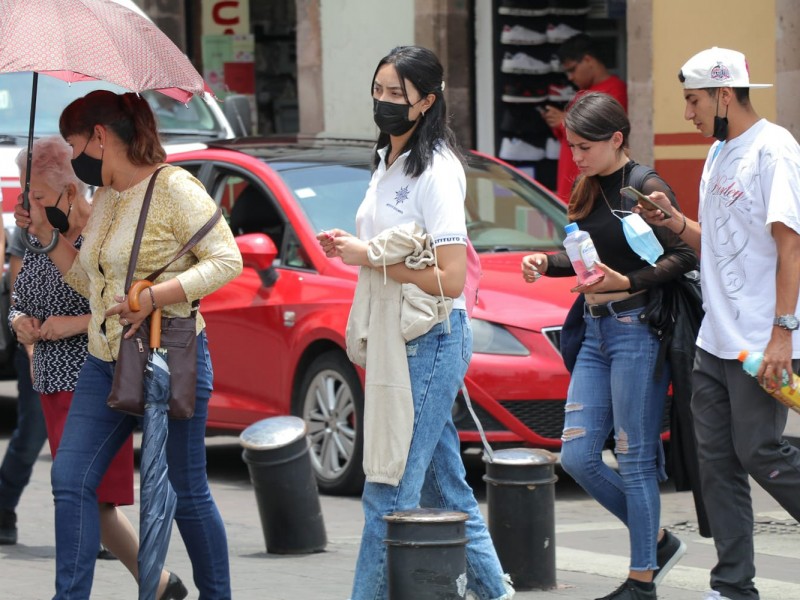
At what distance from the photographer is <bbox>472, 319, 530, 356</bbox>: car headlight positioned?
867 centimetres

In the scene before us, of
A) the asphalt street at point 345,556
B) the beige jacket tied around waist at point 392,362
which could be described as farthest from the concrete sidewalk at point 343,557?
the beige jacket tied around waist at point 392,362

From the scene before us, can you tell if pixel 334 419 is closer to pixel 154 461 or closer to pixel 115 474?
pixel 115 474

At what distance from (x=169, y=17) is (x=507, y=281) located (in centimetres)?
1227

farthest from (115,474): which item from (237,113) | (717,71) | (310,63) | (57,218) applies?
(310,63)

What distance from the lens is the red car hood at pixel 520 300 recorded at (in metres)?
8.72

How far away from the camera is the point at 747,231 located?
555 cm

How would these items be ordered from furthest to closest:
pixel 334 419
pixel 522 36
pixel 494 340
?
pixel 522 36 → pixel 334 419 → pixel 494 340

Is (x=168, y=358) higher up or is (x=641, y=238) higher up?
(x=641, y=238)

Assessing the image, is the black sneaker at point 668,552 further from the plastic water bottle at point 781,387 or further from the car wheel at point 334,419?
the car wheel at point 334,419

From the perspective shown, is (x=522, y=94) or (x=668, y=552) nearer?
(x=668, y=552)

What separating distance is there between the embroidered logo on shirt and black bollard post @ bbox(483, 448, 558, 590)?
1.59m

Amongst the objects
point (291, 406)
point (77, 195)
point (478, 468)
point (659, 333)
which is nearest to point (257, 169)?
point (291, 406)

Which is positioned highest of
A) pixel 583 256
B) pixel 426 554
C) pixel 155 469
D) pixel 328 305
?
pixel 583 256

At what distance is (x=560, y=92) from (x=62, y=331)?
9980mm
